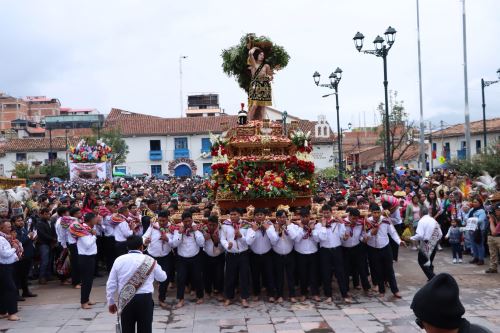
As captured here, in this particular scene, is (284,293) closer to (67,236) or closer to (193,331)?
(193,331)

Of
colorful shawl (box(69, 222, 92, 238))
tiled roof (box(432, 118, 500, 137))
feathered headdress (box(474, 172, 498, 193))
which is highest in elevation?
tiled roof (box(432, 118, 500, 137))

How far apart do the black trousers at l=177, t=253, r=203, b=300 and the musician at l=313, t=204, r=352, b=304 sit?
210 cm

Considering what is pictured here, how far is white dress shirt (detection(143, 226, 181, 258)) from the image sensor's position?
9.51 metres

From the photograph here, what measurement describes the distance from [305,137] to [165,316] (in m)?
5.28

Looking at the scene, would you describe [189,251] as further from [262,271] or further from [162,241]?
[262,271]

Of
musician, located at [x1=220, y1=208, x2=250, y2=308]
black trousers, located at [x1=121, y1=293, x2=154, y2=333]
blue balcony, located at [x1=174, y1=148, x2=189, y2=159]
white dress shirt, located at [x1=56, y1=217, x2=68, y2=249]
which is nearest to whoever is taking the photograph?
black trousers, located at [x1=121, y1=293, x2=154, y2=333]

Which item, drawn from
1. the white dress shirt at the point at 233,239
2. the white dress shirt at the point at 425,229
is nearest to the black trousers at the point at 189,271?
the white dress shirt at the point at 233,239

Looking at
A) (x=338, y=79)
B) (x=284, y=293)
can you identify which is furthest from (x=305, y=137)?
(x=338, y=79)

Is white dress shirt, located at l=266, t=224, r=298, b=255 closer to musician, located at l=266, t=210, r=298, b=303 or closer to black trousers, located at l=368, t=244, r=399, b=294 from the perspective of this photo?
musician, located at l=266, t=210, r=298, b=303

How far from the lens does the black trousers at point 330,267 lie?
9430 mm

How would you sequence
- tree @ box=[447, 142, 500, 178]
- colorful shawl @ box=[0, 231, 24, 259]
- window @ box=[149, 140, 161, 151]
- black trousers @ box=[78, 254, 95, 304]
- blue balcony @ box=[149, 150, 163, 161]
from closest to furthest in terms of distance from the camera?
colorful shawl @ box=[0, 231, 24, 259]
black trousers @ box=[78, 254, 95, 304]
tree @ box=[447, 142, 500, 178]
blue balcony @ box=[149, 150, 163, 161]
window @ box=[149, 140, 161, 151]

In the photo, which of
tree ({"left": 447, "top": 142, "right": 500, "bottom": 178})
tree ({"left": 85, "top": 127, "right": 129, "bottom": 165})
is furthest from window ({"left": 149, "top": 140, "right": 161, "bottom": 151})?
tree ({"left": 447, "top": 142, "right": 500, "bottom": 178})

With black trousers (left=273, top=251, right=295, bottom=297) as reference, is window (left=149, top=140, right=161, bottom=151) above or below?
above

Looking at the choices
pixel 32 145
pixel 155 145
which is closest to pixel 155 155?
pixel 155 145
